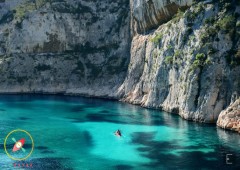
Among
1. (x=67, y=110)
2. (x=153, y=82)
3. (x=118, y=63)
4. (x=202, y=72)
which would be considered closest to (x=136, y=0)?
(x=118, y=63)

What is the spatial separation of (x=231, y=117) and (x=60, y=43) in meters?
76.8

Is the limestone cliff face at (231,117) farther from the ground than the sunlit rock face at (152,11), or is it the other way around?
the sunlit rock face at (152,11)

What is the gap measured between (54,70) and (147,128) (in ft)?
208

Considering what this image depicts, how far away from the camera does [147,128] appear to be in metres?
A: 68.8

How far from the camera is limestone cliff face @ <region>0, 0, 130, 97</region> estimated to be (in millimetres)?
122625

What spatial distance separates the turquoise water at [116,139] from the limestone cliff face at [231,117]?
1466mm

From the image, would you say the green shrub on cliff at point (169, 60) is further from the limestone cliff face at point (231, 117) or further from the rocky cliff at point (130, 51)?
the limestone cliff face at point (231, 117)

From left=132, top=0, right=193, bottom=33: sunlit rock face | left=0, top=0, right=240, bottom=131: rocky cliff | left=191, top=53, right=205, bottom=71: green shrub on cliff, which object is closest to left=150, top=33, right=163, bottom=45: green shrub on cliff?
left=0, top=0, right=240, bottom=131: rocky cliff

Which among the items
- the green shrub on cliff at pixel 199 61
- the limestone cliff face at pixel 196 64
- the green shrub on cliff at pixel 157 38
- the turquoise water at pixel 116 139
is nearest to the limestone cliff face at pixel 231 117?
the turquoise water at pixel 116 139

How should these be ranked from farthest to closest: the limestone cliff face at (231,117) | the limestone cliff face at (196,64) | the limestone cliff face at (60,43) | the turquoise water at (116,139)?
the limestone cliff face at (60,43), the limestone cliff face at (196,64), the limestone cliff face at (231,117), the turquoise water at (116,139)

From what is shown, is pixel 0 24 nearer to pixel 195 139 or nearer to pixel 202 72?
pixel 202 72

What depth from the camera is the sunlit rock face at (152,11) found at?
87713 mm

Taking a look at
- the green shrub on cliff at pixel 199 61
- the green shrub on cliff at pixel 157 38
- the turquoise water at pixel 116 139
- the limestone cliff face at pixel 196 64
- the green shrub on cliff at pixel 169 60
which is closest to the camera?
the turquoise water at pixel 116 139

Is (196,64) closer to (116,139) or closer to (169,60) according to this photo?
(169,60)
